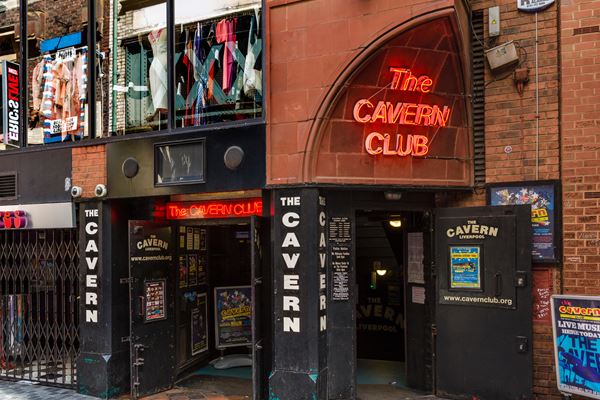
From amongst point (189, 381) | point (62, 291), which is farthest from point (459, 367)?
point (62, 291)

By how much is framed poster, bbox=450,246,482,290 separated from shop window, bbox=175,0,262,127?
348cm

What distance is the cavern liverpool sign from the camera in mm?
7027

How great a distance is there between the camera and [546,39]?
6977 millimetres

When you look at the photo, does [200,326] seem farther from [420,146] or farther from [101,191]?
[420,146]

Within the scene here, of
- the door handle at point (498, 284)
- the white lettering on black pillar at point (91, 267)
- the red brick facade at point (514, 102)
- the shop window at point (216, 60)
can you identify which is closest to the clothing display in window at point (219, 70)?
the shop window at point (216, 60)

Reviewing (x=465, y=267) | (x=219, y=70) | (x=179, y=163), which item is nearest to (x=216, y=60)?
(x=219, y=70)

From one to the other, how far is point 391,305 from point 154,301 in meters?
4.26

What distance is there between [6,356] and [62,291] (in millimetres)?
1796

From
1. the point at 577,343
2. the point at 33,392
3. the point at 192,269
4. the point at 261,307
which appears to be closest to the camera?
the point at 577,343

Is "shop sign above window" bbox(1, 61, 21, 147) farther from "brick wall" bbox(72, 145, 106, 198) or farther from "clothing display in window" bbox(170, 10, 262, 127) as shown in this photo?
"clothing display in window" bbox(170, 10, 262, 127)

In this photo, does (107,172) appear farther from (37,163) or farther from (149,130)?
(37,163)

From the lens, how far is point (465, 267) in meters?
7.23

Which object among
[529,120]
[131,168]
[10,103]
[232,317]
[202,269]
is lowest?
[232,317]

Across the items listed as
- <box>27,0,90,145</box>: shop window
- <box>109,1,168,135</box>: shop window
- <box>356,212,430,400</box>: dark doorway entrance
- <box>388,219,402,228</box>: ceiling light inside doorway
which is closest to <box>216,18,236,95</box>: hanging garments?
<box>109,1,168,135</box>: shop window
